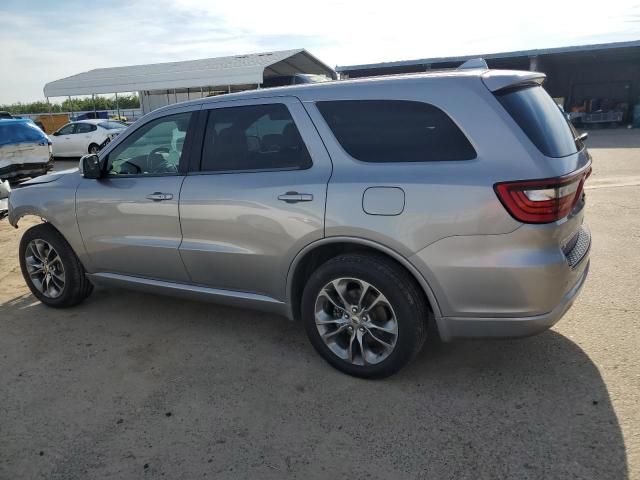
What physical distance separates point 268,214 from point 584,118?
27525 mm

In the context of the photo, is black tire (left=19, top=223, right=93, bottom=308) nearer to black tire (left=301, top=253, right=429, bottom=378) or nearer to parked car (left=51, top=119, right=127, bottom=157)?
black tire (left=301, top=253, right=429, bottom=378)

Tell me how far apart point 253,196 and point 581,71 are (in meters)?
31.1

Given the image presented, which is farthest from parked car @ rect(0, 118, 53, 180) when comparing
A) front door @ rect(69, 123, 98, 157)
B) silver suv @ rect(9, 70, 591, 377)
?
silver suv @ rect(9, 70, 591, 377)

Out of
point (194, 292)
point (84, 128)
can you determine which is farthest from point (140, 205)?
point (84, 128)

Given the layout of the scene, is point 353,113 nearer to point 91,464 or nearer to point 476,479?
point 476,479

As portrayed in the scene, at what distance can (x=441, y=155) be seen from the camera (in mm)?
2799

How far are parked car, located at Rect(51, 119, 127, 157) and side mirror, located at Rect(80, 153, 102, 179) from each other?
1411cm

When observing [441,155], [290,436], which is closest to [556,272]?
[441,155]

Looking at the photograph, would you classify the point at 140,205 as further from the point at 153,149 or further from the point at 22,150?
the point at 22,150

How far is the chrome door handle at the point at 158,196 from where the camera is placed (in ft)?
12.2

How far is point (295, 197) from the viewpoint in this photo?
3160 mm

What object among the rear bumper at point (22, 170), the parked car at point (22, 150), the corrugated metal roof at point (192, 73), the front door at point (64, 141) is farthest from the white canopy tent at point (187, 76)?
the rear bumper at point (22, 170)

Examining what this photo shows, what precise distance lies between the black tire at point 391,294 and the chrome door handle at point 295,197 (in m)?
0.41

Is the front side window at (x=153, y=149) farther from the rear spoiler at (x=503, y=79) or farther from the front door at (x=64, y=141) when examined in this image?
the front door at (x=64, y=141)
